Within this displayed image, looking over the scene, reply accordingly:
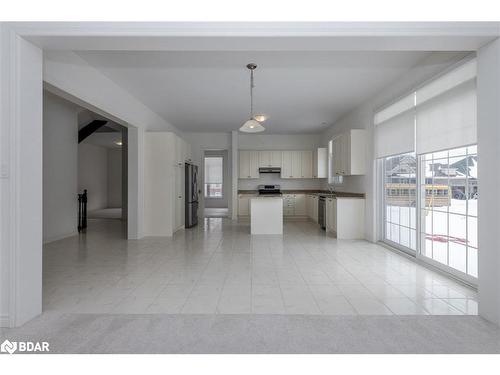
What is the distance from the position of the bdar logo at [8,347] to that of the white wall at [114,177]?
12824mm

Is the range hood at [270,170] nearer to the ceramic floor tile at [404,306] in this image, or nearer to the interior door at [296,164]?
the interior door at [296,164]

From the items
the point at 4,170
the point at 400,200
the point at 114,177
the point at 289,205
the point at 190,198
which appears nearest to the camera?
the point at 4,170

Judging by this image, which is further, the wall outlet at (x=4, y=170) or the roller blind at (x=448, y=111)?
the roller blind at (x=448, y=111)

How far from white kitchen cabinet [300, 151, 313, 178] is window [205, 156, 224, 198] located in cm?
510

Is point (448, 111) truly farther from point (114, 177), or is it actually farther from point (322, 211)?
point (114, 177)

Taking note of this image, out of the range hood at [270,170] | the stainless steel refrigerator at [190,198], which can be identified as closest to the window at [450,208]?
the stainless steel refrigerator at [190,198]

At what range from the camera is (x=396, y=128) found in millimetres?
4684

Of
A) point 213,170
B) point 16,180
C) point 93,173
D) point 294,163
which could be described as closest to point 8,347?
point 16,180

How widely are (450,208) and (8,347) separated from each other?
4505 millimetres

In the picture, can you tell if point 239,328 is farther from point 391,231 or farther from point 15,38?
point 391,231

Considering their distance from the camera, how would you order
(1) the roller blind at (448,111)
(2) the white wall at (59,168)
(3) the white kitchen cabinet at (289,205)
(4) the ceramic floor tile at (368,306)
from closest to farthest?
(4) the ceramic floor tile at (368,306)
(1) the roller blind at (448,111)
(2) the white wall at (59,168)
(3) the white kitchen cabinet at (289,205)

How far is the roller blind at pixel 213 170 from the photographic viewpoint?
45.2ft

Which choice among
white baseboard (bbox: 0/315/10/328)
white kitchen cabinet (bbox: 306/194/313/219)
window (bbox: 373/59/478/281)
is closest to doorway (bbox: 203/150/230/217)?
white kitchen cabinet (bbox: 306/194/313/219)

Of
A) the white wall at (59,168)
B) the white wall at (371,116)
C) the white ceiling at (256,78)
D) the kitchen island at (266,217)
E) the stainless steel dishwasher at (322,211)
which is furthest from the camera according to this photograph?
the stainless steel dishwasher at (322,211)
